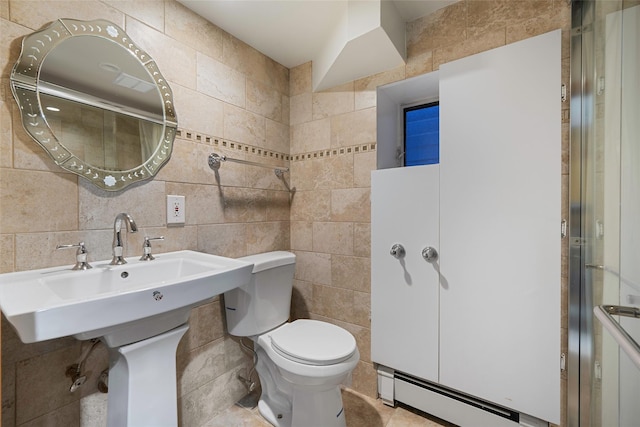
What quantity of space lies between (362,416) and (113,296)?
1408 mm

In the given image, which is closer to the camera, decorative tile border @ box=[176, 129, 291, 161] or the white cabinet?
the white cabinet

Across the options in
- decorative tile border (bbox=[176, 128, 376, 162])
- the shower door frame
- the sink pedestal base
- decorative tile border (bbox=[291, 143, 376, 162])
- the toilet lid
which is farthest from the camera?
decorative tile border (bbox=[291, 143, 376, 162])

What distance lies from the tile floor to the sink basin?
815 millimetres

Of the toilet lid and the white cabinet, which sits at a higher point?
the white cabinet

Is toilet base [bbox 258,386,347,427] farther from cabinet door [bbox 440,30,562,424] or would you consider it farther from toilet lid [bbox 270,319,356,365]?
cabinet door [bbox 440,30,562,424]

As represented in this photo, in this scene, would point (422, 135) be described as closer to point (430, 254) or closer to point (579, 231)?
point (430, 254)

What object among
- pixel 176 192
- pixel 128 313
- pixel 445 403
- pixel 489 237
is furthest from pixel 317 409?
pixel 176 192

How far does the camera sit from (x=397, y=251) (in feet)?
4.94

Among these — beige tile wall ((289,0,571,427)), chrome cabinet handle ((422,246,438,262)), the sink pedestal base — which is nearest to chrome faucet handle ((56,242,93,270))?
the sink pedestal base

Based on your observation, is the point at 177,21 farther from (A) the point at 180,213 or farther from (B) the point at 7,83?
(A) the point at 180,213

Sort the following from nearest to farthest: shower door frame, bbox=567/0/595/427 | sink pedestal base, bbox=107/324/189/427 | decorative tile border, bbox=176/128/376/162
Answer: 1. sink pedestal base, bbox=107/324/189/427
2. shower door frame, bbox=567/0/595/427
3. decorative tile border, bbox=176/128/376/162

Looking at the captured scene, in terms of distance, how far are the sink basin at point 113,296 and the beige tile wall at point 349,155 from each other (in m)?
0.79

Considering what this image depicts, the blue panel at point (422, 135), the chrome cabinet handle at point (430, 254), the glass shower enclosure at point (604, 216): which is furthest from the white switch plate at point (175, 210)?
the glass shower enclosure at point (604, 216)

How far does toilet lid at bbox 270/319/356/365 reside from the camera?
1.20m
